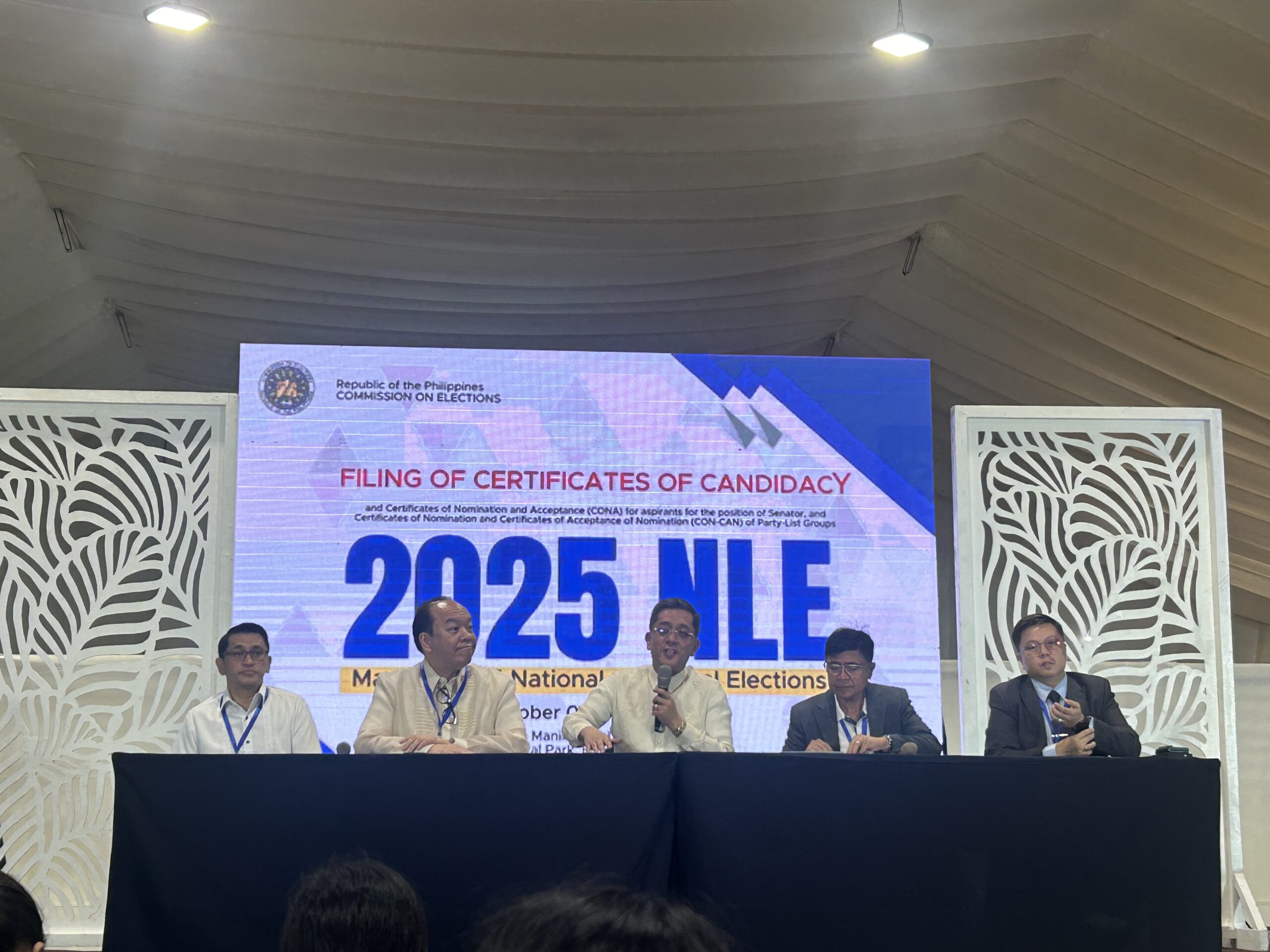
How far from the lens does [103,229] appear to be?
7082 millimetres

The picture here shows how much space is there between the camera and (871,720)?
183 inches

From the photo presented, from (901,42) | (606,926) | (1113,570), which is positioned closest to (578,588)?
(1113,570)

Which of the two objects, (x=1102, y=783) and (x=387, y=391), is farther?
(x=387, y=391)

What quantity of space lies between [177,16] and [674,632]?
2883 mm

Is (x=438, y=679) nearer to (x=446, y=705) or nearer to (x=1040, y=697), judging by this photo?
(x=446, y=705)

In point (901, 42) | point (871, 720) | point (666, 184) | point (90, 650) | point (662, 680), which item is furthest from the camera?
point (666, 184)

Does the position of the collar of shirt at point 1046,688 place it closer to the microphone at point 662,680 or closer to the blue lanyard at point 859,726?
the blue lanyard at point 859,726

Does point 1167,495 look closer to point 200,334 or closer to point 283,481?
point 283,481

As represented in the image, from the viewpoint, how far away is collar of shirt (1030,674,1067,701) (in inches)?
178

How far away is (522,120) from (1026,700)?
3337 millimetres

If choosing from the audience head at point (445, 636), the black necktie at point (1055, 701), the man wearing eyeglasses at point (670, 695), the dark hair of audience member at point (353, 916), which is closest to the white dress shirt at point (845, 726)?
the man wearing eyeglasses at point (670, 695)

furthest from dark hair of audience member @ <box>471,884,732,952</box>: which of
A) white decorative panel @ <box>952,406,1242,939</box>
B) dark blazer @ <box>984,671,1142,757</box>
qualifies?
white decorative panel @ <box>952,406,1242,939</box>

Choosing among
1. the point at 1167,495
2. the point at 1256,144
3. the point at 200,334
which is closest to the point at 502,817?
the point at 1167,495

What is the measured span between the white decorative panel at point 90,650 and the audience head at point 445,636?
1111 mm
